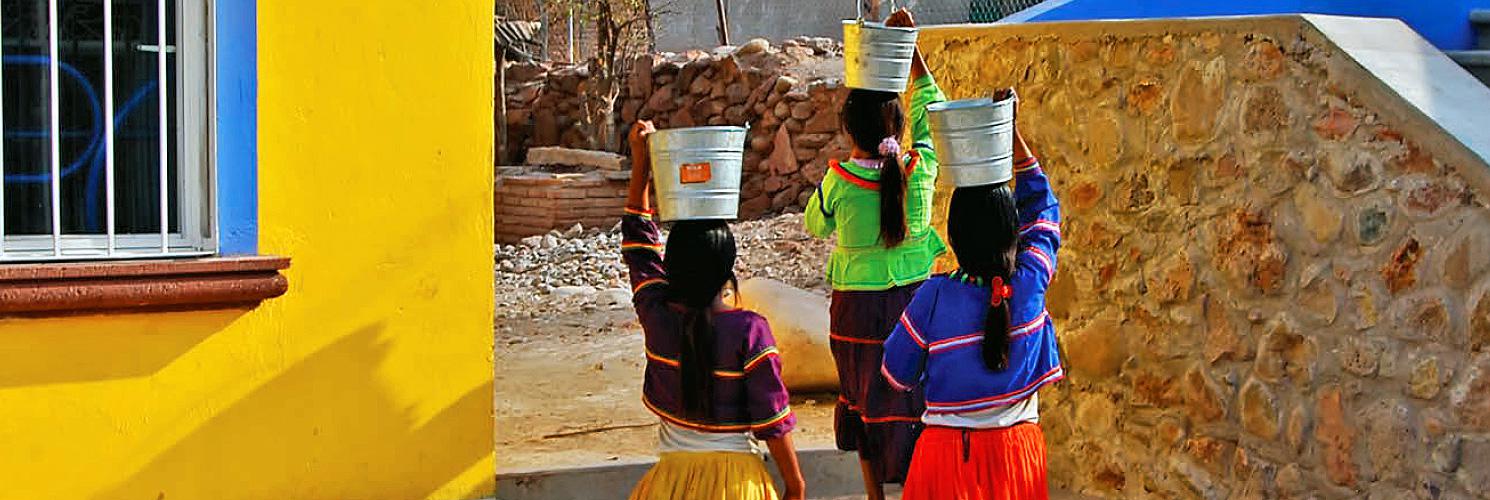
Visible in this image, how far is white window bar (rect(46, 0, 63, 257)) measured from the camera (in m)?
4.30

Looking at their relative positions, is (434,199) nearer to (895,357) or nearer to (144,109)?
(144,109)

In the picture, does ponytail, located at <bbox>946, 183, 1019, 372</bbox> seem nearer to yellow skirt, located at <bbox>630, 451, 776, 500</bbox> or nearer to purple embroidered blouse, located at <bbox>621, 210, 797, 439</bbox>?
purple embroidered blouse, located at <bbox>621, 210, 797, 439</bbox>

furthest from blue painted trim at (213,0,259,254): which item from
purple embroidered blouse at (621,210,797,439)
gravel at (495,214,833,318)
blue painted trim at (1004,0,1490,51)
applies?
gravel at (495,214,833,318)

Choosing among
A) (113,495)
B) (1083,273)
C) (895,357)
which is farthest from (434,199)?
(1083,273)

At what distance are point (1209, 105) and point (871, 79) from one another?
3.26 feet

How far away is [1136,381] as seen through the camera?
5.42 m

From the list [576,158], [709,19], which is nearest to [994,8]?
[576,158]

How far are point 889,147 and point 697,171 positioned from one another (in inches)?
46.2

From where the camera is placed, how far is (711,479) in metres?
3.87

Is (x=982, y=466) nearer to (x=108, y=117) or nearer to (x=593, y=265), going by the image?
(x=108, y=117)

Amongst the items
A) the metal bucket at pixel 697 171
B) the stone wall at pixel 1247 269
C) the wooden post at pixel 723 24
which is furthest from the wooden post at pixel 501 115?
the metal bucket at pixel 697 171

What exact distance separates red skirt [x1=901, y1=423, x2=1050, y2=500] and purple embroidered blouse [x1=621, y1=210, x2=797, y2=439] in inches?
13.5

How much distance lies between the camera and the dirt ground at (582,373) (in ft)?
20.7

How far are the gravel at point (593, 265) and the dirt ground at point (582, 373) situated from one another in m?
0.02
